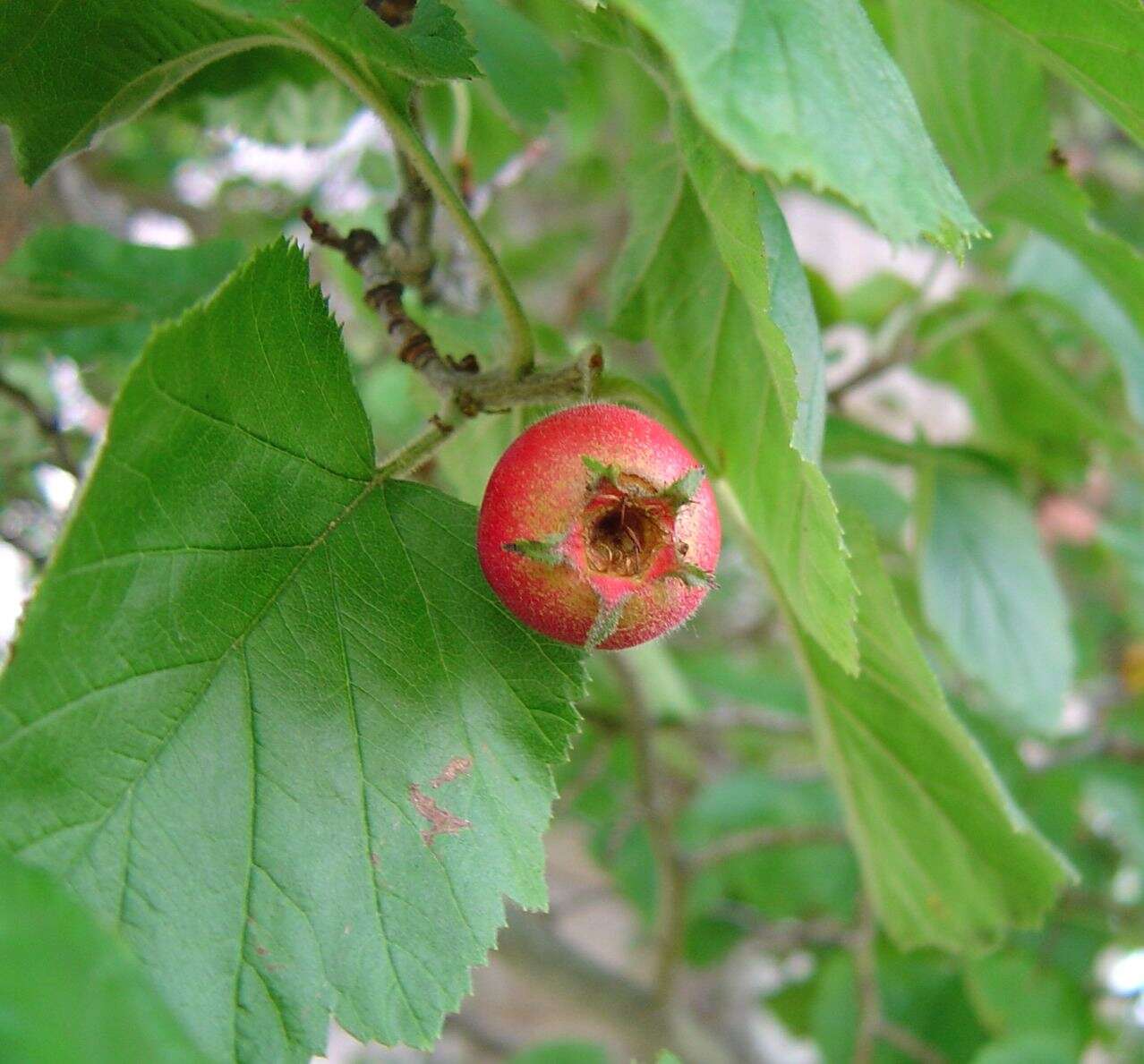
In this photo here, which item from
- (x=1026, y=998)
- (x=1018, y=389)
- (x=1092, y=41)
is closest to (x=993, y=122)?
(x=1092, y=41)

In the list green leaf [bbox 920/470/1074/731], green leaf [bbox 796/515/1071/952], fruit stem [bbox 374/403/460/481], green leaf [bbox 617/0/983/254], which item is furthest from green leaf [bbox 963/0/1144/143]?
green leaf [bbox 920/470/1074/731]

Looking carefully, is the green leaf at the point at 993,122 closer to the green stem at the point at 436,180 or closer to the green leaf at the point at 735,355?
the green leaf at the point at 735,355

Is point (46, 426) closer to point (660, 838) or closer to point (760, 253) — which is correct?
point (760, 253)

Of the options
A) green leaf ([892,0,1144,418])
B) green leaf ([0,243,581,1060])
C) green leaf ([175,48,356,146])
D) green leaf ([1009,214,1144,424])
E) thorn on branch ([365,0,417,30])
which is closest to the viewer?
green leaf ([0,243,581,1060])

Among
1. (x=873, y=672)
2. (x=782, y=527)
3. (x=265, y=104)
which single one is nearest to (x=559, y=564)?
(x=782, y=527)

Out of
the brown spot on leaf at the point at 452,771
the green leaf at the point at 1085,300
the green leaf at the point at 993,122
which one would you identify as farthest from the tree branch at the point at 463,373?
the green leaf at the point at 1085,300

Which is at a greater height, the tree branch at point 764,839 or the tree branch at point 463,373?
the tree branch at point 463,373

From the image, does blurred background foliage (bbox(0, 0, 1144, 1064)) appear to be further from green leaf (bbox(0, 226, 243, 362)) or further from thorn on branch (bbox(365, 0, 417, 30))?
thorn on branch (bbox(365, 0, 417, 30))
